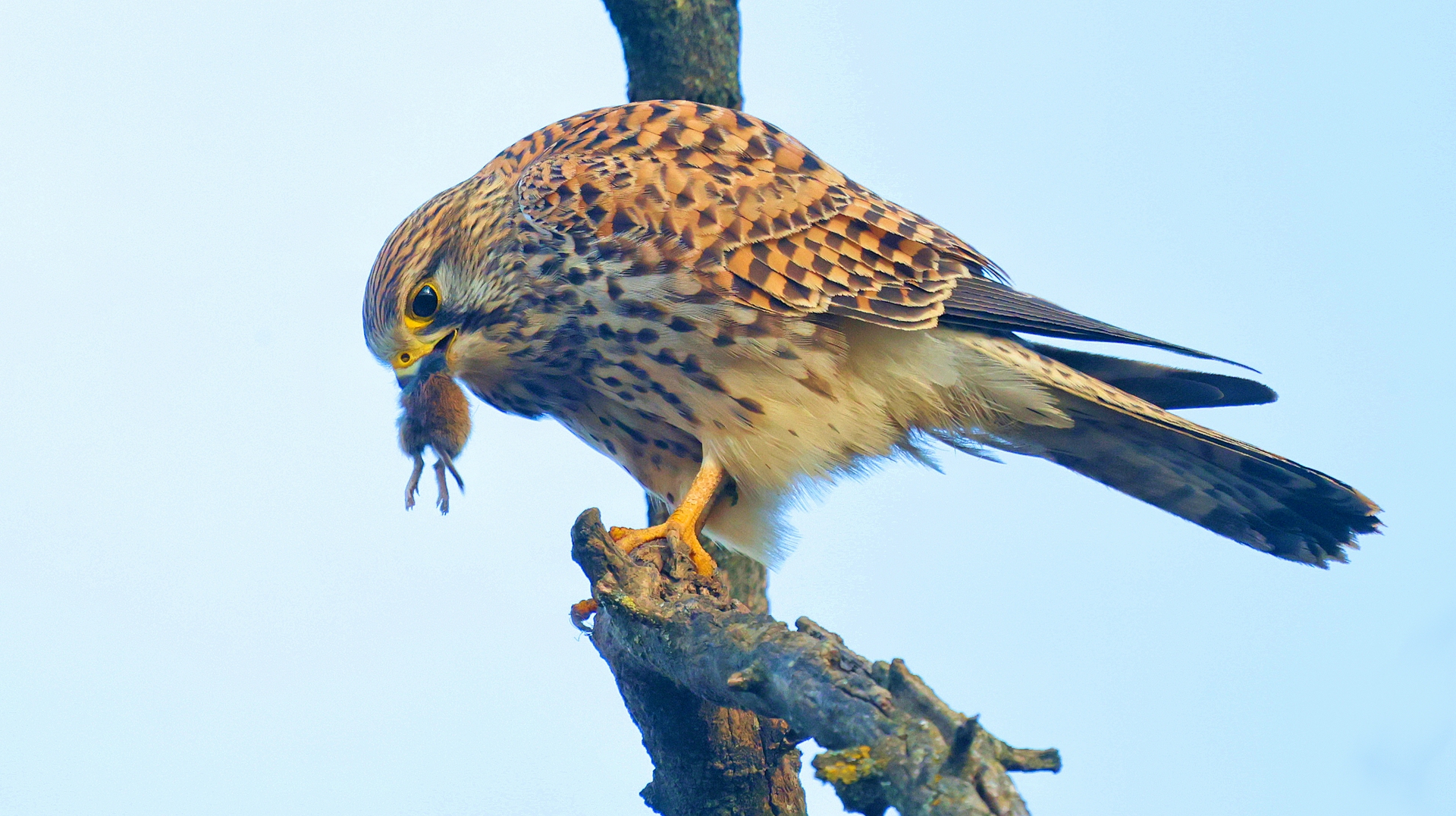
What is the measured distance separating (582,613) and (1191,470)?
1.32 m

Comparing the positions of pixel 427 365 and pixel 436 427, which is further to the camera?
pixel 436 427

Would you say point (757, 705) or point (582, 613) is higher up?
point (582, 613)

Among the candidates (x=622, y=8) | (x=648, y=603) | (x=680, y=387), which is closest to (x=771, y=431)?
(x=680, y=387)

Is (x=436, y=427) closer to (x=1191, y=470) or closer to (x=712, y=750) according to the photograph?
(x=712, y=750)

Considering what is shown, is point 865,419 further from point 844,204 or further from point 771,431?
point 844,204

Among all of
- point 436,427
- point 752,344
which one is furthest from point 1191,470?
point 436,427

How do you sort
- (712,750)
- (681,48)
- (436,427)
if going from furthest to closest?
1. (681,48)
2. (436,427)
3. (712,750)

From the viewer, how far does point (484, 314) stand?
2604mm

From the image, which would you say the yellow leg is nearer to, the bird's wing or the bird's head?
the bird's wing

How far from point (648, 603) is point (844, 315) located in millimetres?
835

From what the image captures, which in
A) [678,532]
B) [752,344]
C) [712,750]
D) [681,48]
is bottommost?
[712,750]

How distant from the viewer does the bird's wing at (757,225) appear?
251 centimetres

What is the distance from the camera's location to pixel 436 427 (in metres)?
2.75

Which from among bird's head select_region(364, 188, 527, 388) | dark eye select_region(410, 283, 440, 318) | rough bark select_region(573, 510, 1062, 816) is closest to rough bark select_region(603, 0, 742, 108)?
bird's head select_region(364, 188, 527, 388)
